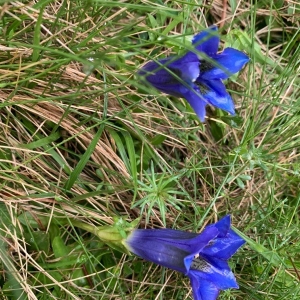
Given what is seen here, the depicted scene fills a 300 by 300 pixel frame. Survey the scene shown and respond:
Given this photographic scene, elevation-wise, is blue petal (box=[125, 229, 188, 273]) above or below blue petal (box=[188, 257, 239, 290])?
above

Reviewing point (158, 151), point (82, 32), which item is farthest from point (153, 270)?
point (82, 32)

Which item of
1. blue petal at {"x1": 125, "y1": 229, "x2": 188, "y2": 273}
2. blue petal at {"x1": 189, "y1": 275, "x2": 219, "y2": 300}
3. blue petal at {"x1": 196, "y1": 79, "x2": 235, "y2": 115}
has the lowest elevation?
blue petal at {"x1": 189, "y1": 275, "x2": 219, "y2": 300}

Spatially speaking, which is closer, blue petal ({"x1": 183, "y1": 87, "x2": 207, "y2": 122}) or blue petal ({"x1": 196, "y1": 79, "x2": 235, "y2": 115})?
blue petal ({"x1": 183, "y1": 87, "x2": 207, "y2": 122})

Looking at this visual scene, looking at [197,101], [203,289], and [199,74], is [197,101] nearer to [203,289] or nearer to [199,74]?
[199,74]

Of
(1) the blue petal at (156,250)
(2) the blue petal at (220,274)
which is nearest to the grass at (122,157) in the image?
(1) the blue petal at (156,250)

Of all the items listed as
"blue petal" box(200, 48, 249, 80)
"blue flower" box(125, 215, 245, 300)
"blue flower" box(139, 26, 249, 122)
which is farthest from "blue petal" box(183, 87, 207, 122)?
"blue flower" box(125, 215, 245, 300)

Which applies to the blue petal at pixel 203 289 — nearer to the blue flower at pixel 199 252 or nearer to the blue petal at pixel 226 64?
the blue flower at pixel 199 252

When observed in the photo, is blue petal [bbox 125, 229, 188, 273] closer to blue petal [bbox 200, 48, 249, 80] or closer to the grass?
the grass

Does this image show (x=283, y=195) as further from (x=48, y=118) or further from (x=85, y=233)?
(x=48, y=118)
